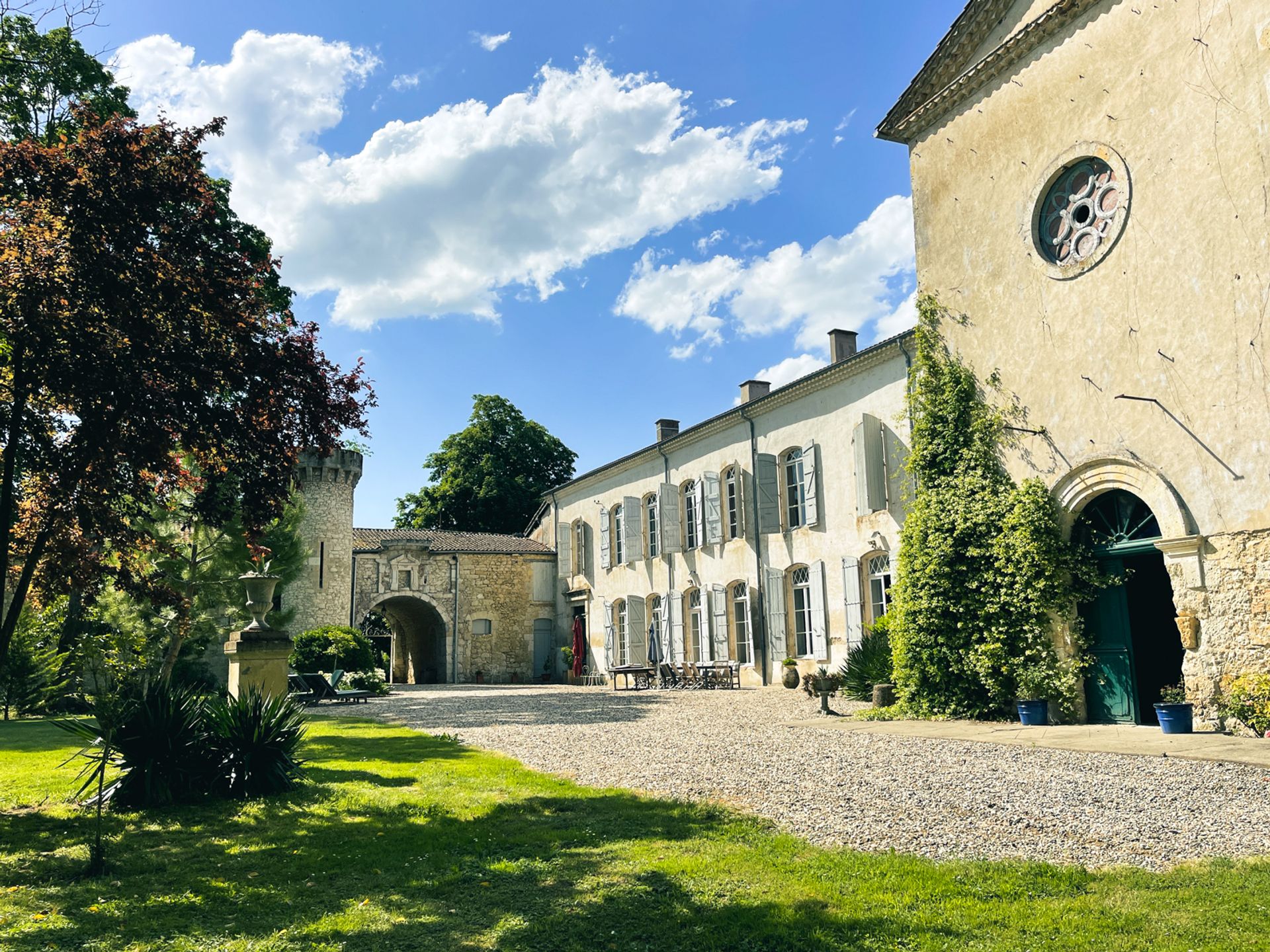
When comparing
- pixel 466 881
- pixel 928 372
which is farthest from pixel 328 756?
pixel 928 372

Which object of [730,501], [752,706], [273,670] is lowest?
[752,706]

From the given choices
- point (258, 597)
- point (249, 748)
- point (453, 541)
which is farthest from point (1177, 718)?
point (453, 541)

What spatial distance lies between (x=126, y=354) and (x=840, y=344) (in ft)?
49.4

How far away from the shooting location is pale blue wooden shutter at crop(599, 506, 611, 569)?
25.7 m

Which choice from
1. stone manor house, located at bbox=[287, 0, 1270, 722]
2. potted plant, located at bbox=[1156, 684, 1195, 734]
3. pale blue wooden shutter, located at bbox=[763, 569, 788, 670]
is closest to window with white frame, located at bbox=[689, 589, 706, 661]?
pale blue wooden shutter, located at bbox=[763, 569, 788, 670]

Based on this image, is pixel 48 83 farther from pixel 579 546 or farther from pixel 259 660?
pixel 579 546

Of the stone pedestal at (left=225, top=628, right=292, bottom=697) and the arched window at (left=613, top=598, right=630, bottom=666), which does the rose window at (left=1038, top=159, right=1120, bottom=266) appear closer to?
the stone pedestal at (left=225, top=628, right=292, bottom=697)

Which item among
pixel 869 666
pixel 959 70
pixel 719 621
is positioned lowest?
pixel 869 666

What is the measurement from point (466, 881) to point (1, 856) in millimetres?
2841

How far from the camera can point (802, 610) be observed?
1862 centimetres

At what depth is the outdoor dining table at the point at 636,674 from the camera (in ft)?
68.0

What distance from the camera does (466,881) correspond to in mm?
4348

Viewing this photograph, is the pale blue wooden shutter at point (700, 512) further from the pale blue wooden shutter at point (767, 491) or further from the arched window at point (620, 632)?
the arched window at point (620, 632)

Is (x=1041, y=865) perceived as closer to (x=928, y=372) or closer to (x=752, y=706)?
(x=928, y=372)
